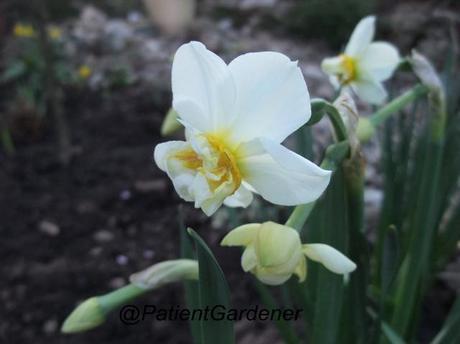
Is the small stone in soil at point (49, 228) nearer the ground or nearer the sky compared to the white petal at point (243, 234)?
nearer the ground

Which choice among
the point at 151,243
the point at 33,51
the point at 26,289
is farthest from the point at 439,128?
the point at 33,51

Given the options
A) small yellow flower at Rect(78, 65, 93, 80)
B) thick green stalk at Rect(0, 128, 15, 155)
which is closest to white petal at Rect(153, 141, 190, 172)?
thick green stalk at Rect(0, 128, 15, 155)

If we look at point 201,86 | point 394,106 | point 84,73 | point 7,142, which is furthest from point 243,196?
point 84,73

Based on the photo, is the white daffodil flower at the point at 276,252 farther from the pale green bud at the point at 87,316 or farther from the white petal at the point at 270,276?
the pale green bud at the point at 87,316

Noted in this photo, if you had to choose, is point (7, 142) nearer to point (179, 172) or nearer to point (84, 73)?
point (84, 73)

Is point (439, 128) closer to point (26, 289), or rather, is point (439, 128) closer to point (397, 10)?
point (26, 289)

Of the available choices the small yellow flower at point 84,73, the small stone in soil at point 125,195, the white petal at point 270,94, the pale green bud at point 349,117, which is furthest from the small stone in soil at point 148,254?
the small yellow flower at point 84,73

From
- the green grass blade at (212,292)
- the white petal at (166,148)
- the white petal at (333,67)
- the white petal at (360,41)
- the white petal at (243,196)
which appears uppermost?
the white petal at (360,41)
